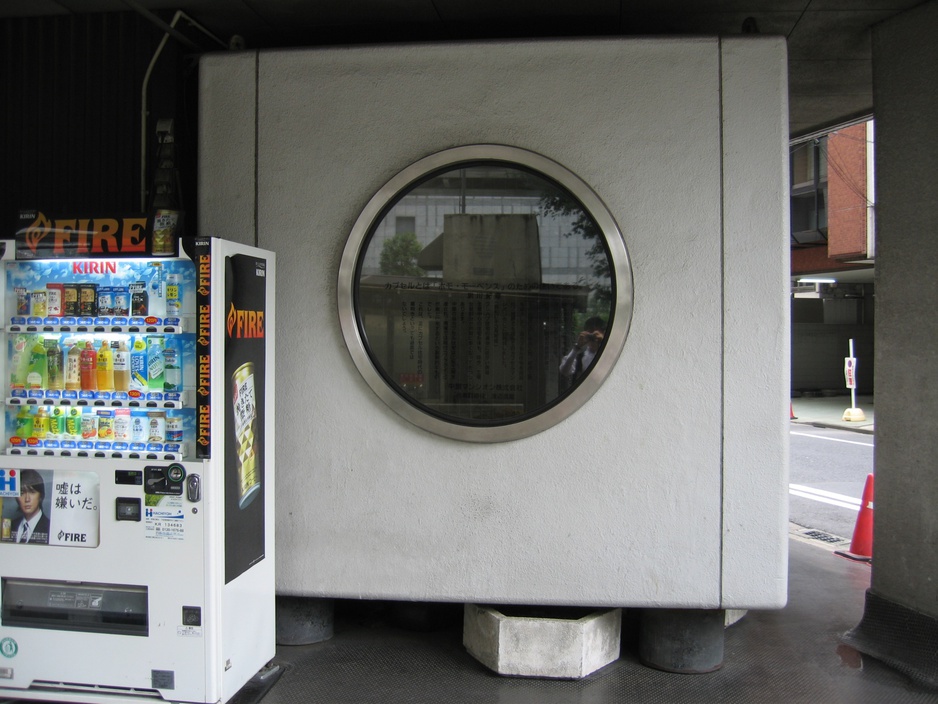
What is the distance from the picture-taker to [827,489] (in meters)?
9.31

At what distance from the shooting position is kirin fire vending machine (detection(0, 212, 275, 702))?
332cm

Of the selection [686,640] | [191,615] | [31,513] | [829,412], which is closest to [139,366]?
[31,513]

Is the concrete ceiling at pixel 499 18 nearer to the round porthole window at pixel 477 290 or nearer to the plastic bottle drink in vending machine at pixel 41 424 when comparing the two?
the round porthole window at pixel 477 290

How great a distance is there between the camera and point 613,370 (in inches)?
Answer: 153

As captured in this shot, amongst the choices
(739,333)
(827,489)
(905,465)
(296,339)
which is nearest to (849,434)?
(827,489)

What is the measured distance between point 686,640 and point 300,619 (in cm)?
215

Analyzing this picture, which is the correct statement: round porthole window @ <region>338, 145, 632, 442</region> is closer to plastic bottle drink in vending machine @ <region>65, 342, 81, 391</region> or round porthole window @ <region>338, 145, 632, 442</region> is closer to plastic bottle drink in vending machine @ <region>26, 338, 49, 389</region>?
plastic bottle drink in vending machine @ <region>65, 342, 81, 391</region>

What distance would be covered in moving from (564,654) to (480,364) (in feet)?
5.16

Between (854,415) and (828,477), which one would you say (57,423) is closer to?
(828,477)

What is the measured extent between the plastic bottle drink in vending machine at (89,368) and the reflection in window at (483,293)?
133cm

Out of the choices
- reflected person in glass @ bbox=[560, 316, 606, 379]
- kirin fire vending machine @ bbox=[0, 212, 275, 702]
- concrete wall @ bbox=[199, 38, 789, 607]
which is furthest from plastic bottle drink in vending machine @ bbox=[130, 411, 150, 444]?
reflected person in glass @ bbox=[560, 316, 606, 379]

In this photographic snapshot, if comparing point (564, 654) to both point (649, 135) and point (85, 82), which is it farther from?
point (85, 82)

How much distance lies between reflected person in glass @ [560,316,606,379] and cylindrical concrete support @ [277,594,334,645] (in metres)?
1.94

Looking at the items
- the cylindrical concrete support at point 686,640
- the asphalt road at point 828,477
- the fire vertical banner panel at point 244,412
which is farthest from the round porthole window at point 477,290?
the asphalt road at point 828,477
